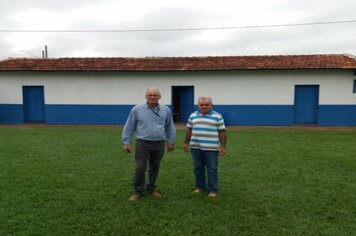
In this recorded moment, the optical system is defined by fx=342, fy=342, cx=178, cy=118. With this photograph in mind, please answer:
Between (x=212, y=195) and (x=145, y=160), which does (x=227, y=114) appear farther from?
(x=145, y=160)

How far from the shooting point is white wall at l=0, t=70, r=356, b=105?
1529 cm

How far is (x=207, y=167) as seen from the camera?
15.9 ft

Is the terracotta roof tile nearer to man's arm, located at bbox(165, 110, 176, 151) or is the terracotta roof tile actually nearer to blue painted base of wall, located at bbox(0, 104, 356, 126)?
blue painted base of wall, located at bbox(0, 104, 356, 126)

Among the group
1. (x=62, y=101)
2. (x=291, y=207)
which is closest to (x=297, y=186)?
(x=291, y=207)

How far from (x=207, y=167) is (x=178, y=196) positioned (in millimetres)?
Result: 590

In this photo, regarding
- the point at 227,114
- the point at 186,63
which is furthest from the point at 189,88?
the point at 227,114

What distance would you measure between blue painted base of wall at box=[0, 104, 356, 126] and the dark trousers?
11.4m

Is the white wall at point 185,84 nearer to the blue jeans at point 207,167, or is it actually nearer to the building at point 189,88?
the building at point 189,88

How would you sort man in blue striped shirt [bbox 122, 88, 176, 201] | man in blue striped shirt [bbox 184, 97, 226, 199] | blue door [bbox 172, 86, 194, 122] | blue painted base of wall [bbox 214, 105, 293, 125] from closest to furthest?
man in blue striped shirt [bbox 122, 88, 176, 201] → man in blue striped shirt [bbox 184, 97, 226, 199] → blue painted base of wall [bbox 214, 105, 293, 125] → blue door [bbox 172, 86, 194, 122]

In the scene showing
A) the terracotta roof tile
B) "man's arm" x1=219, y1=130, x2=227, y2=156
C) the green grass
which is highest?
the terracotta roof tile

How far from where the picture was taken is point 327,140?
1063 cm

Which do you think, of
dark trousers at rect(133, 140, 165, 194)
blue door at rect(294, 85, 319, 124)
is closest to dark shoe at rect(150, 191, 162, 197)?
dark trousers at rect(133, 140, 165, 194)

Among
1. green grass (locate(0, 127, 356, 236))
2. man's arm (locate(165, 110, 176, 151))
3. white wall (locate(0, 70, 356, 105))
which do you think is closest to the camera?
green grass (locate(0, 127, 356, 236))

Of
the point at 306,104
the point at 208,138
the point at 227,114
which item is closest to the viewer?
the point at 208,138
